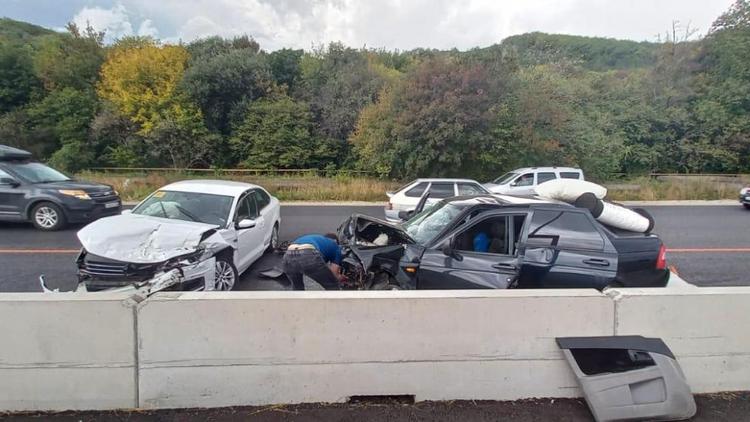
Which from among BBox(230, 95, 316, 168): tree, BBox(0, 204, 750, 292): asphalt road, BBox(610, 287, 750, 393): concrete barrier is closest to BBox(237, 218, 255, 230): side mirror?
BBox(0, 204, 750, 292): asphalt road

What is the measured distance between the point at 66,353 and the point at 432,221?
3833 millimetres

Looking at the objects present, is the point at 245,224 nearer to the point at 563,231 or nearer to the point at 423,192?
the point at 563,231

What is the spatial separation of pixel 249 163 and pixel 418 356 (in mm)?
29629

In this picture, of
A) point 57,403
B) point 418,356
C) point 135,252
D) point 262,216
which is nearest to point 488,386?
point 418,356

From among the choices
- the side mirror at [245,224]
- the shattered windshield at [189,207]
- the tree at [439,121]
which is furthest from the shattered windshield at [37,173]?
the tree at [439,121]

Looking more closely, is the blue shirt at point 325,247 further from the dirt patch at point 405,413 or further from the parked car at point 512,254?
the dirt patch at point 405,413

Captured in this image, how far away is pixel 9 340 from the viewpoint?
9.64 feet

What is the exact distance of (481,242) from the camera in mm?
4934

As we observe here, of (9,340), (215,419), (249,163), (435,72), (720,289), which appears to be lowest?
(215,419)

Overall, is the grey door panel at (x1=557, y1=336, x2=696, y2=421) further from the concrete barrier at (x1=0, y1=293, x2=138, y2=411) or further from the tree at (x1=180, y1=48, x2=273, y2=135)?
the tree at (x1=180, y1=48, x2=273, y2=135)

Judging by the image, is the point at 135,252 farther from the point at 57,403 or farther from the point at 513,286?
the point at 513,286

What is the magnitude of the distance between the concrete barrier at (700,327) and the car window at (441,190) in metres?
8.98

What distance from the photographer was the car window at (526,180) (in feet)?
54.4

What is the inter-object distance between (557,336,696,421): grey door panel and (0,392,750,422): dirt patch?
0.17 metres
